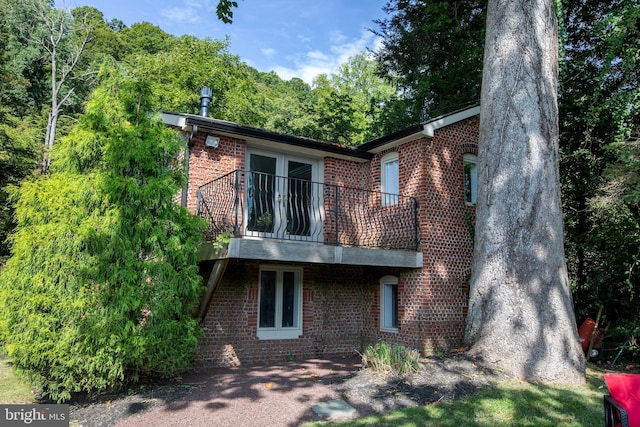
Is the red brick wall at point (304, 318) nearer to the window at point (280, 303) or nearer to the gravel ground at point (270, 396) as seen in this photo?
the window at point (280, 303)

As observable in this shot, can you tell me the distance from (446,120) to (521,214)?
3810 mm

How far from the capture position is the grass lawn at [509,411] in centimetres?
531

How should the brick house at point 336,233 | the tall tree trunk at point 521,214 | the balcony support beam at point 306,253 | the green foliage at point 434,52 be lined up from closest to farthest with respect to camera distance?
the tall tree trunk at point 521,214 < the balcony support beam at point 306,253 < the brick house at point 336,233 < the green foliage at point 434,52

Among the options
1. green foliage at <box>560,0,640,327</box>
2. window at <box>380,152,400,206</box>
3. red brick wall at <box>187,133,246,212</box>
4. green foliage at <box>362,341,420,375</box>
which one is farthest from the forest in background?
green foliage at <box>362,341,420,375</box>

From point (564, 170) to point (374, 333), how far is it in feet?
24.2

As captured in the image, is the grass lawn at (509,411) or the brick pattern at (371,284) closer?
the grass lawn at (509,411)

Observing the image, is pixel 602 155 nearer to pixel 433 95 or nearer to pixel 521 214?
pixel 521 214

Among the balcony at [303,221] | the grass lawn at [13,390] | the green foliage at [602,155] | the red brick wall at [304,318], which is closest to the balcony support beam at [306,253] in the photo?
the balcony at [303,221]

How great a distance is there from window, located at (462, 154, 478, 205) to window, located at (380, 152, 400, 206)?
1.73 m

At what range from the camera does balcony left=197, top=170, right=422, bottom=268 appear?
8.22 meters

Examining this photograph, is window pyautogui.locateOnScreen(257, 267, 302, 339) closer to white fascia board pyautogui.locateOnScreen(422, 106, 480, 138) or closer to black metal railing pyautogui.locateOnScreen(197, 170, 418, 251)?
black metal railing pyautogui.locateOnScreen(197, 170, 418, 251)

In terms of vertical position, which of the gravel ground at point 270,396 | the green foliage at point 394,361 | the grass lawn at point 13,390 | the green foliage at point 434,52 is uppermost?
the green foliage at point 434,52

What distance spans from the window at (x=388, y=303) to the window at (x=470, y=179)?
2.85 meters

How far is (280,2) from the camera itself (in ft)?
36.2
